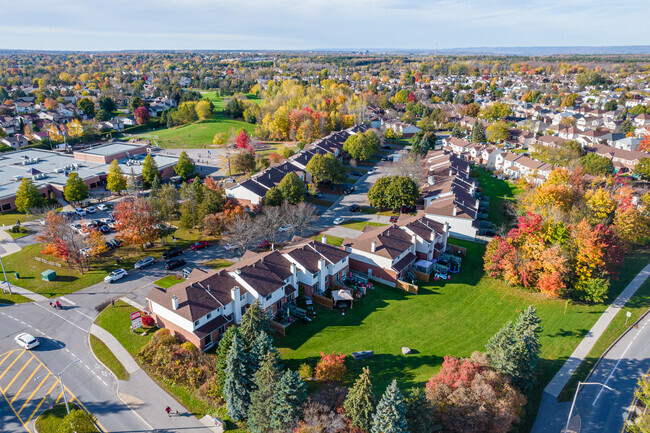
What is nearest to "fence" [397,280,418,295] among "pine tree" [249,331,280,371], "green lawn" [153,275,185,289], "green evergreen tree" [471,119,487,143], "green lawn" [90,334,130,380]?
"pine tree" [249,331,280,371]

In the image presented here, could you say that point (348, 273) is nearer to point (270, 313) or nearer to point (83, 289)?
point (270, 313)

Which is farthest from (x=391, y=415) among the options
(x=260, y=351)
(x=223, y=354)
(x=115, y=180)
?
(x=115, y=180)

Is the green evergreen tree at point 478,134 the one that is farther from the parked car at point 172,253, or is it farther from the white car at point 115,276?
the white car at point 115,276

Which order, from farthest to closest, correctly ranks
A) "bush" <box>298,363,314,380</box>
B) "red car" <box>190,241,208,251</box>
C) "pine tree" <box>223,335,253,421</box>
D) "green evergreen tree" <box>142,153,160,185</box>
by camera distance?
1. "green evergreen tree" <box>142,153,160,185</box>
2. "red car" <box>190,241,208,251</box>
3. "bush" <box>298,363,314,380</box>
4. "pine tree" <box>223,335,253,421</box>

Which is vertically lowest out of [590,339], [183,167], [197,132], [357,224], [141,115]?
[590,339]

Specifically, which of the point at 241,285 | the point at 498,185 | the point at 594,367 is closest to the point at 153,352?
the point at 241,285

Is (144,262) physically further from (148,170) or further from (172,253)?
(148,170)

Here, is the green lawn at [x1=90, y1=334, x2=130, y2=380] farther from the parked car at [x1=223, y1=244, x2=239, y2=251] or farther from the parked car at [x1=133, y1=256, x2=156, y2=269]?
the parked car at [x1=223, y1=244, x2=239, y2=251]
